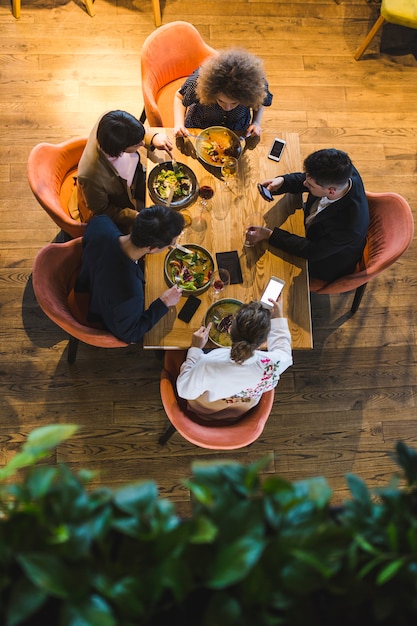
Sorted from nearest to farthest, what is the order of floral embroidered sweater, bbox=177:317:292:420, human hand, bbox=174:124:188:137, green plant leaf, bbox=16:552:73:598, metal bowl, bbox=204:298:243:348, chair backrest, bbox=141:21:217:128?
green plant leaf, bbox=16:552:73:598 < floral embroidered sweater, bbox=177:317:292:420 < metal bowl, bbox=204:298:243:348 < human hand, bbox=174:124:188:137 < chair backrest, bbox=141:21:217:128

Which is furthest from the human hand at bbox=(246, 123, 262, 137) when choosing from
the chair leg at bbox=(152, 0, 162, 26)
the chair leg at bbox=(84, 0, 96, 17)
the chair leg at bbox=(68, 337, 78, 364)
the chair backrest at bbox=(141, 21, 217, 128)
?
the chair leg at bbox=(84, 0, 96, 17)

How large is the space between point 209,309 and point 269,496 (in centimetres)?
145

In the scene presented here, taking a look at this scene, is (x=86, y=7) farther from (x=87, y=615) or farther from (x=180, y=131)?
(x=87, y=615)

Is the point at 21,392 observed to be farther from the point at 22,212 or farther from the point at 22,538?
the point at 22,538

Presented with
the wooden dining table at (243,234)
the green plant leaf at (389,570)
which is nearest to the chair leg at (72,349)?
the wooden dining table at (243,234)

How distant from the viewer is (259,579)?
96 cm

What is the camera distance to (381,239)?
2.71 metres

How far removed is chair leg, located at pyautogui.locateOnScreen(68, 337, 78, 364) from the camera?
2.98m

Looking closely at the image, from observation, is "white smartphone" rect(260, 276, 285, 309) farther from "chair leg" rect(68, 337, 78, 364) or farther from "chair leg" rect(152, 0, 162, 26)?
"chair leg" rect(152, 0, 162, 26)

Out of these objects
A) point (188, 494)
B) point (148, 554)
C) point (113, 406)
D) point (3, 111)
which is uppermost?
point (148, 554)

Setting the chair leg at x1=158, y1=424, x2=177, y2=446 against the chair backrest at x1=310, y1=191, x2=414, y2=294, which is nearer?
the chair backrest at x1=310, y1=191, x2=414, y2=294

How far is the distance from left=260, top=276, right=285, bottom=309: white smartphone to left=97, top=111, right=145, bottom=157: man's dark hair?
946 millimetres

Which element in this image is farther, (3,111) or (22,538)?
(3,111)

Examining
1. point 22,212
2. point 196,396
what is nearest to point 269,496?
point 196,396
